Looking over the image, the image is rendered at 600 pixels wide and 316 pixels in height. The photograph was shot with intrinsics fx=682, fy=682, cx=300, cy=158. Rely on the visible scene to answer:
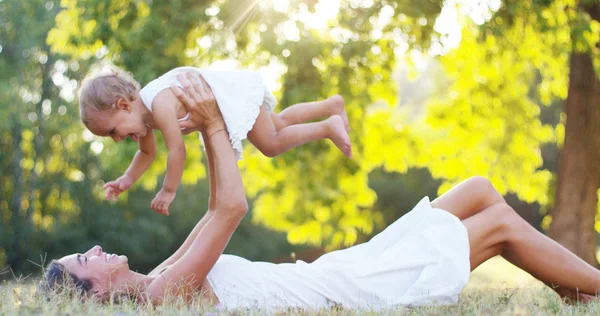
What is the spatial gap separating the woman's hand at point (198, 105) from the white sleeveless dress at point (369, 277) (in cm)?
76

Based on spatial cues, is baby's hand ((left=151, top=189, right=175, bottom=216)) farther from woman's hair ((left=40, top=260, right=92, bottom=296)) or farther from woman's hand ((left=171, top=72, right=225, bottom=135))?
woman's hair ((left=40, top=260, right=92, bottom=296))

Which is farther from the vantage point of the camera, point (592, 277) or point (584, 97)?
point (584, 97)

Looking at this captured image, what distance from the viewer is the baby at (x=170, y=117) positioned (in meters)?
3.89

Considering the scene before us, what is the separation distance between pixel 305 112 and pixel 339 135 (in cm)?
60

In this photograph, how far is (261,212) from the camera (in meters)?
10.5

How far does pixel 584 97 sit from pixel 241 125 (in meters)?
5.70

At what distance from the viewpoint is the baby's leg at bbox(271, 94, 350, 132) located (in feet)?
15.1

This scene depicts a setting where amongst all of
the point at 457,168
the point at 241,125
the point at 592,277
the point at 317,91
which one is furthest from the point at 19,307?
the point at 457,168

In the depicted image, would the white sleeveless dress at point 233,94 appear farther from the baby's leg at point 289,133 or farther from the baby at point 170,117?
the baby's leg at point 289,133

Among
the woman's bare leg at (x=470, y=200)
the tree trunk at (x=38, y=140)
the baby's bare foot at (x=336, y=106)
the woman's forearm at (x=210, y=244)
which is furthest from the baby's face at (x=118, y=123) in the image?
the tree trunk at (x=38, y=140)

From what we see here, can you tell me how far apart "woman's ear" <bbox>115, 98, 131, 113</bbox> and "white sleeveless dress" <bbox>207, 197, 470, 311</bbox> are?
109 cm

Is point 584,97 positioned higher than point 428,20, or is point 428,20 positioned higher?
point 428,20

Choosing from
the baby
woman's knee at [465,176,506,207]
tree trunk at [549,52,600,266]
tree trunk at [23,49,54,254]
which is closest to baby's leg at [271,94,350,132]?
the baby

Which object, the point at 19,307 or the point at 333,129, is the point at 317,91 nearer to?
the point at 333,129
